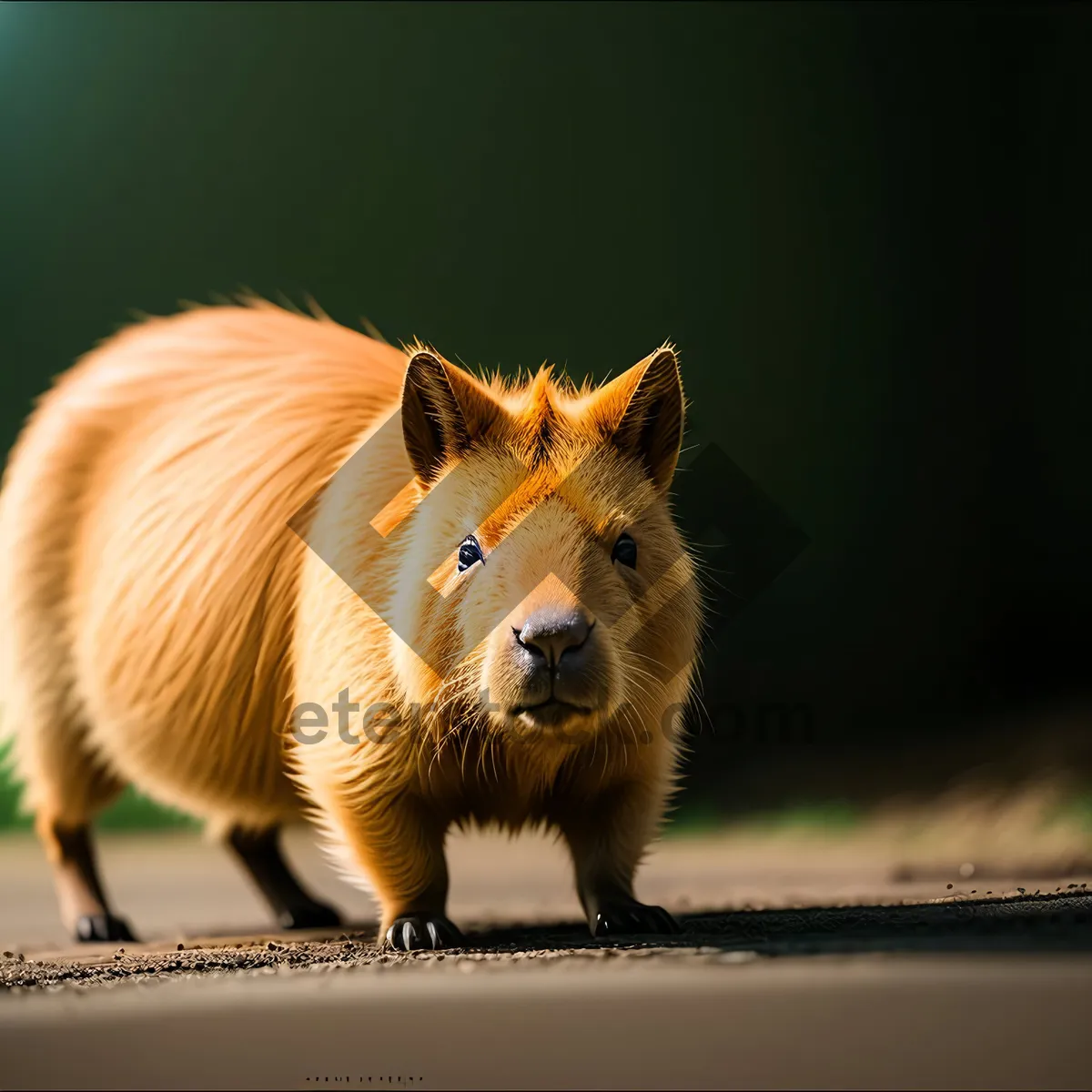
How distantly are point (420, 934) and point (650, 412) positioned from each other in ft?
3.69

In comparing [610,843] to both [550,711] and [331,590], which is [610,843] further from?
[331,590]

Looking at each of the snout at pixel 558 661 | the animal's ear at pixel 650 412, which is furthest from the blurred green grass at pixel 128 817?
the snout at pixel 558 661

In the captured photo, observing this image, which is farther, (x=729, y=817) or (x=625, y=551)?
(x=729, y=817)

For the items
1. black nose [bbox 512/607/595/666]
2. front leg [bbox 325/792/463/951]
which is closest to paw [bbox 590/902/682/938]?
front leg [bbox 325/792/463/951]

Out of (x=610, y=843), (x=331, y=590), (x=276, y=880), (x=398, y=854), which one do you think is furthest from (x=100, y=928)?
(x=610, y=843)

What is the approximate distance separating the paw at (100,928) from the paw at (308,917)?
16.8 inches

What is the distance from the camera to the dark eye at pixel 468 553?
7.84ft

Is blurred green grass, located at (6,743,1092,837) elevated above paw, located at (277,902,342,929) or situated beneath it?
elevated above

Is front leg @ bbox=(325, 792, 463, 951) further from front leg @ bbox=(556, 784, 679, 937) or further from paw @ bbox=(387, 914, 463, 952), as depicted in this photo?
front leg @ bbox=(556, 784, 679, 937)

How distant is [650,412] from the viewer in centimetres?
255

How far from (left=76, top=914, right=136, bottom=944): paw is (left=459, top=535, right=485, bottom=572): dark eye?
1622 mm

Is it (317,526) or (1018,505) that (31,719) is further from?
(1018,505)

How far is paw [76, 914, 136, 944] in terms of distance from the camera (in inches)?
131

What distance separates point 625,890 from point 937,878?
5.10 feet
